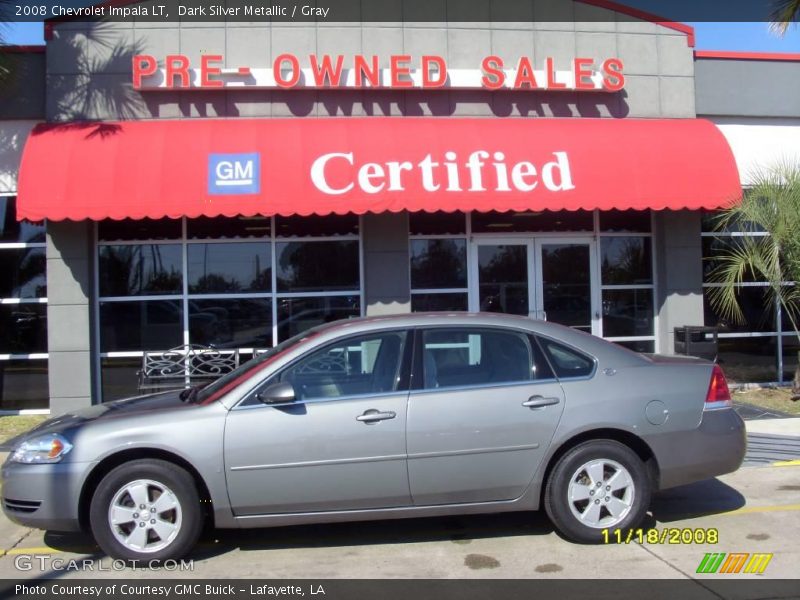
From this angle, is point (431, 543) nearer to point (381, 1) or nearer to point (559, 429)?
point (559, 429)

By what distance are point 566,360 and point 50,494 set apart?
363 cm

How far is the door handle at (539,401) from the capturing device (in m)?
5.29

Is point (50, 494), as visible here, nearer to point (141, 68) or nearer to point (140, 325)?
point (140, 325)

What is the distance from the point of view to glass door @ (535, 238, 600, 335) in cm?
1149

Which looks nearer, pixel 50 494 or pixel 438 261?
pixel 50 494

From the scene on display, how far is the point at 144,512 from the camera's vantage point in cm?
504

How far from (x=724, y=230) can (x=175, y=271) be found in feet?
26.7

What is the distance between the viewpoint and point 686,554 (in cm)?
522

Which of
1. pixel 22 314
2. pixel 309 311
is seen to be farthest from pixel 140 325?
pixel 309 311

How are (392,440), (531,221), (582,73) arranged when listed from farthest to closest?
1. (531,221)
2. (582,73)
3. (392,440)

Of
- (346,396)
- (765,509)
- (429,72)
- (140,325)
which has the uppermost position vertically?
(429,72)

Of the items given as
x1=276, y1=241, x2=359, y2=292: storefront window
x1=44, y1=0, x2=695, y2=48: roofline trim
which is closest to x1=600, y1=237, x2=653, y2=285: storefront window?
x1=44, y1=0, x2=695, y2=48: roofline trim

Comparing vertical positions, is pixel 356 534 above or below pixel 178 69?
below
